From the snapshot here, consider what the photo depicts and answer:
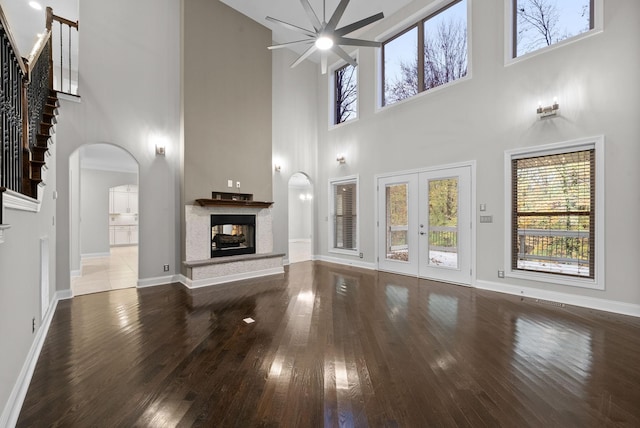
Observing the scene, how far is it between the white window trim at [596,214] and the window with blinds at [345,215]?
126 inches

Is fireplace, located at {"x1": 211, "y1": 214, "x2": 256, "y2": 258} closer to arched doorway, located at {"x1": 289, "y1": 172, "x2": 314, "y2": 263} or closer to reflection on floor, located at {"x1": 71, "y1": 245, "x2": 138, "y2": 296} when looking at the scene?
reflection on floor, located at {"x1": 71, "y1": 245, "x2": 138, "y2": 296}

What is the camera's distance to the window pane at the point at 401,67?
5910 millimetres

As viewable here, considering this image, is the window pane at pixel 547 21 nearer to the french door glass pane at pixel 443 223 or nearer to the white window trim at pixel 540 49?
the white window trim at pixel 540 49

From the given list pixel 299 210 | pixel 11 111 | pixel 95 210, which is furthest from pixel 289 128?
pixel 95 210

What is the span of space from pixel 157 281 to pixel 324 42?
4822mm

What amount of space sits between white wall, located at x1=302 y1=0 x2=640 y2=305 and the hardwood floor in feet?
3.76

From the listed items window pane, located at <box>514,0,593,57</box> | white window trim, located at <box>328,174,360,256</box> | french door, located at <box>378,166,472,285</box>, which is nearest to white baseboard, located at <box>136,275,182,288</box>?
white window trim, located at <box>328,174,360,256</box>

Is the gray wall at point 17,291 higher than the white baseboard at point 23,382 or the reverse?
higher

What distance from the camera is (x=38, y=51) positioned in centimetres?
290

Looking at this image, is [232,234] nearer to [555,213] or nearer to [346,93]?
[346,93]

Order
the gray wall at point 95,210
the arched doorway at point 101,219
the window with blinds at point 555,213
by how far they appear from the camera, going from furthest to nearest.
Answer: the gray wall at point 95,210
the arched doorway at point 101,219
the window with blinds at point 555,213

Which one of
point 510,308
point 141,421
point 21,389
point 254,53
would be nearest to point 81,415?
point 141,421


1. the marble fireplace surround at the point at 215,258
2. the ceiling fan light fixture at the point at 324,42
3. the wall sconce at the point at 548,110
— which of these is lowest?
the marble fireplace surround at the point at 215,258

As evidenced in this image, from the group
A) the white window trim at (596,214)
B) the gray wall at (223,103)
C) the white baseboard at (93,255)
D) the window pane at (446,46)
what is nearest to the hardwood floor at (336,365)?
the white window trim at (596,214)
